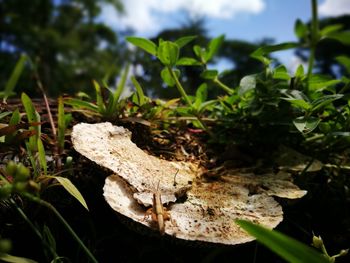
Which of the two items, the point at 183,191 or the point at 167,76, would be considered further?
the point at 167,76

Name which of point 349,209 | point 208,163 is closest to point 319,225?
point 349,209

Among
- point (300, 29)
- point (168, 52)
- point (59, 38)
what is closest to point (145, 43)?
point (168, 52)

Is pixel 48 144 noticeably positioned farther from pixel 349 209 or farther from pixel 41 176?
pixel 349 209

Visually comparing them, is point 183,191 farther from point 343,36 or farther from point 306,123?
point 343,36

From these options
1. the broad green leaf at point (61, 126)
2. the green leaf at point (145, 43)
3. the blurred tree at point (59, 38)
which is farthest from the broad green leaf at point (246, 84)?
the blurred tree at point (59, 38)

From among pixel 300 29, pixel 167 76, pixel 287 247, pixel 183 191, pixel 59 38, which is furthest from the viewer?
pixel 59 38

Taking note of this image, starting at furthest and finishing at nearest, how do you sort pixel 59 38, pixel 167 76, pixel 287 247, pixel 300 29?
pixel 59 38 < pixel 167 76 < pixel 300 29 < pixel 287 247
